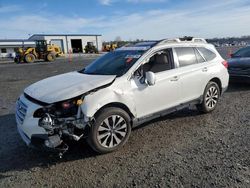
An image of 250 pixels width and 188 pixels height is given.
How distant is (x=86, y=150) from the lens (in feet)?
13.9

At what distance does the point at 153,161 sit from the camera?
12.4ft

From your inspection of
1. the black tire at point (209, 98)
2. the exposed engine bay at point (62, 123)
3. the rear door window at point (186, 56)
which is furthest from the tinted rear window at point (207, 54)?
the exposed engine bay at point (62, 123)

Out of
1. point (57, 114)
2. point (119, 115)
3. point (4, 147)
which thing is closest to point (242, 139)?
point (119, 115)

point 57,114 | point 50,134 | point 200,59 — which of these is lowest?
point 50,134

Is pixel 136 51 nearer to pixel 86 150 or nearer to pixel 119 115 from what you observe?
pixel 119 115

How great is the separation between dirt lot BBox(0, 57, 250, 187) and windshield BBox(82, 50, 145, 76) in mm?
1304

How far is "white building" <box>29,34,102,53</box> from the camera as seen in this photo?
6206 cm

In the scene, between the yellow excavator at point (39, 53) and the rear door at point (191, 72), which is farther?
the yellow excavator at point (39, 53)

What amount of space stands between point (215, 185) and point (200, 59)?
3319 millimetres

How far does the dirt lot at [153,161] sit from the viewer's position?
329 centimetres

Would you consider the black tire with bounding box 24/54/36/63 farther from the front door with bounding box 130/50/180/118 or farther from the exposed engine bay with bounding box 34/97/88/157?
the exposed engine bay with bounding box 34/97/88/157

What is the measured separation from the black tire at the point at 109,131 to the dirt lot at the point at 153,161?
15cm

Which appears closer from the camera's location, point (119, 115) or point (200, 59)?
point (119, 115)

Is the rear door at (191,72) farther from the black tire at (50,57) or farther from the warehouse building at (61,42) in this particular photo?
the warehouse building at (61,42)
